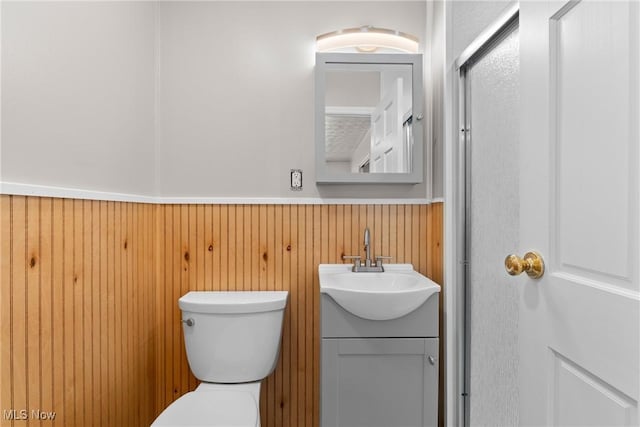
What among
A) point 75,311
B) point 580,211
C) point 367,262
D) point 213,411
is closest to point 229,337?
point 213,411

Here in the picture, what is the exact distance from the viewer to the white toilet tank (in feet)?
5.13

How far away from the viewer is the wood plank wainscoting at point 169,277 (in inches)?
45.9

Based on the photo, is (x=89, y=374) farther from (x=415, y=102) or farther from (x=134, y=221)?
(x=415, y=102)

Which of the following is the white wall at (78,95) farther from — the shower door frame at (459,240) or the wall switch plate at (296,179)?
the shower door frame at (459,240)

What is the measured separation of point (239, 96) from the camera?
1.82 metres

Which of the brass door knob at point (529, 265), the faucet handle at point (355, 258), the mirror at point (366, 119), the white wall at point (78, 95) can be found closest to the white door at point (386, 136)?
the mirror at point (366, 119)

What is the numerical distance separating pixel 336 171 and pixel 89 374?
3.97 ft

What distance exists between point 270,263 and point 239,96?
811mm

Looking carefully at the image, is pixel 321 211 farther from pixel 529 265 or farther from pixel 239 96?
pixel 529 265

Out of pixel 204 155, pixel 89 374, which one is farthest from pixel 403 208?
pixel 89 374

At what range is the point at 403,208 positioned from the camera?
73.2 inches

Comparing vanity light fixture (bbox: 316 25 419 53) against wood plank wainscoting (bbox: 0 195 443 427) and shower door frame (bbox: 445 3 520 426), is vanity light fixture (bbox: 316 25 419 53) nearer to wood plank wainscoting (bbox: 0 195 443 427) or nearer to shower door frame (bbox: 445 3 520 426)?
shower door frame (bbox: 445 3 520 426)

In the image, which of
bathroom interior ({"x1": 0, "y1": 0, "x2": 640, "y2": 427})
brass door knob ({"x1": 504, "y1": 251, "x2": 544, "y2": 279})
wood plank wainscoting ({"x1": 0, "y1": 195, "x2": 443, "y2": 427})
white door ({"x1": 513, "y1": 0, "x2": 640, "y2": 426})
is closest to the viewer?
white door ({"x1": 513, "y1": 0, "x2": 640, "y2": 426})

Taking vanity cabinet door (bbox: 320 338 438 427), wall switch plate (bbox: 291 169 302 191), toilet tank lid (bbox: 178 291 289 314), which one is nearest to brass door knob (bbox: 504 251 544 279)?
vanity cabinet door (bbox: 320 338 438 427)
